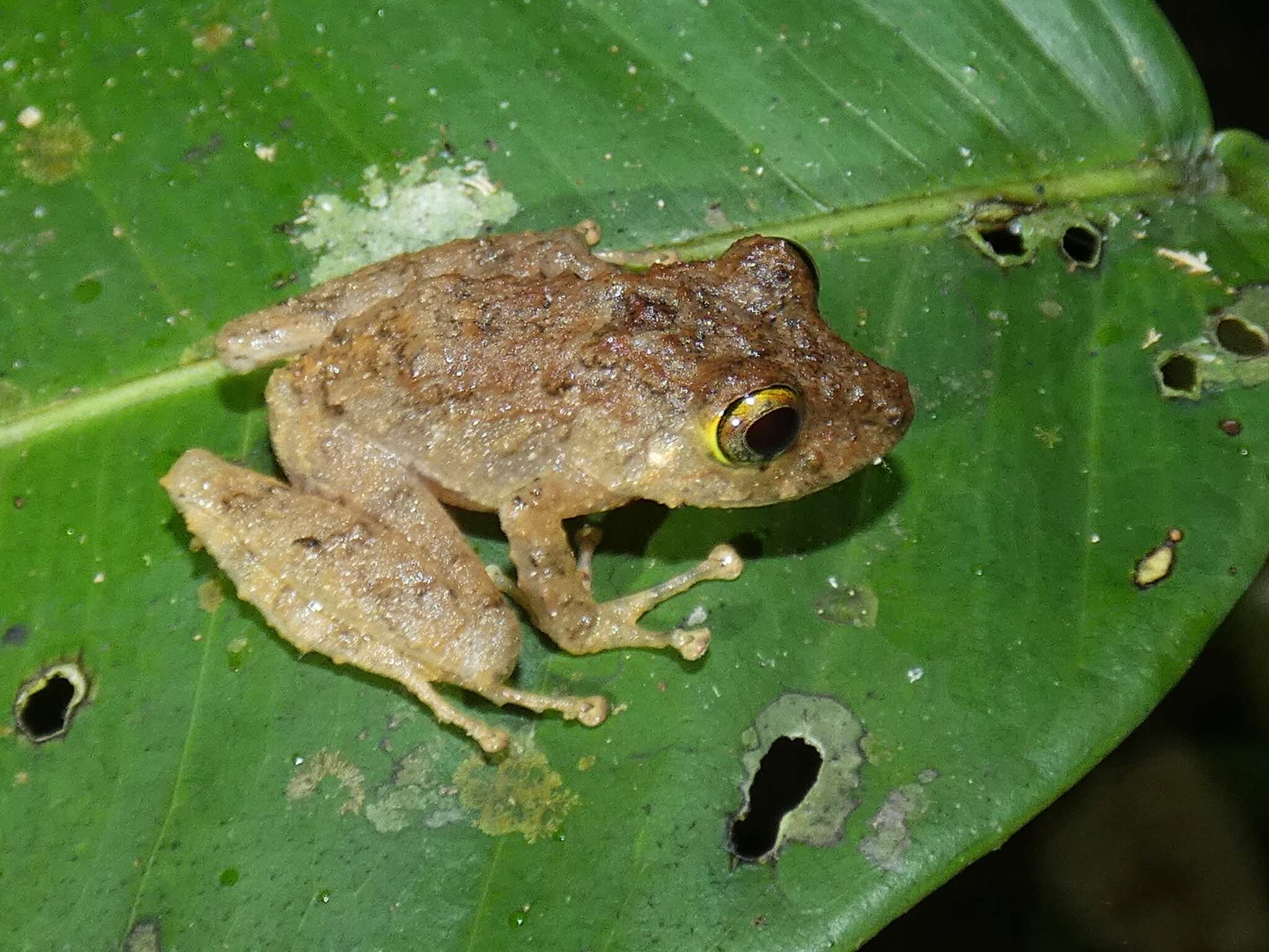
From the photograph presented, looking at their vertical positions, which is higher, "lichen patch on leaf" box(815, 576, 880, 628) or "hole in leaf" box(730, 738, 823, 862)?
"lichen patch on leaf" box(815, 576, 880, 628)

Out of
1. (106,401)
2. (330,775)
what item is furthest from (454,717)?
(106,401)

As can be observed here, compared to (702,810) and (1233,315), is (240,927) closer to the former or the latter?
(702,810)

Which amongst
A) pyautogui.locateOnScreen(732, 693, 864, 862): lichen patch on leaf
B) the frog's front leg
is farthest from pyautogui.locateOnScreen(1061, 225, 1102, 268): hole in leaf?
pyautogui.locateOnScreen(732, 693, 864, 862): lichen patch on leaf

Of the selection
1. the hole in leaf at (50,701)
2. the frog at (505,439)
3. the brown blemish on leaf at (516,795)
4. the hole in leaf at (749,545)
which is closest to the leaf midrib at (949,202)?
the frog at (505,439)

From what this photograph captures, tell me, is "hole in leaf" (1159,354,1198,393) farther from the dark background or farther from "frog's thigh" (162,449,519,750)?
"frog's thigh" (162,449,519,750)

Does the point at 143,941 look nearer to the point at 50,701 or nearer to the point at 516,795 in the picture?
the point at 50,701

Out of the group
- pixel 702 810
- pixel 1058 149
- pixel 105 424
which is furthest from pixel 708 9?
pixel 702 810

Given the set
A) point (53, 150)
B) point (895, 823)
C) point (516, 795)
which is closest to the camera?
point (895, 823)
